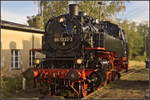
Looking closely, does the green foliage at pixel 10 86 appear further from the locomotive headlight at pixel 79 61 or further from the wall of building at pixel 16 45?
the locomotive headlight at pixel 79 61

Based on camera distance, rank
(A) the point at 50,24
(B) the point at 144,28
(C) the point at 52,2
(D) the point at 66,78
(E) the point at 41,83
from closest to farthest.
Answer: (D) the point at 66,78
(E) the point at 41,83
(A) the point at 50,24
(C) the point at 52,2
(B) the point at 144,28

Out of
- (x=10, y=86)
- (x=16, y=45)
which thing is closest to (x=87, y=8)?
(x=16, y=45)

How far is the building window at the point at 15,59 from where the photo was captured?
17297 millimetres

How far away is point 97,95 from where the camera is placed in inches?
411

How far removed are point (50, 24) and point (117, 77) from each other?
6.04 meters

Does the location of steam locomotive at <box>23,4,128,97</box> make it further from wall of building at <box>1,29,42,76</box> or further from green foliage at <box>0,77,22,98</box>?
wall of building at <box>1,29,42,76</box>

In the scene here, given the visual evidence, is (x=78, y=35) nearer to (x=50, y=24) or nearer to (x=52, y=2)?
(x=50, y=24)

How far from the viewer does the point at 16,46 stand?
1755 centimetres

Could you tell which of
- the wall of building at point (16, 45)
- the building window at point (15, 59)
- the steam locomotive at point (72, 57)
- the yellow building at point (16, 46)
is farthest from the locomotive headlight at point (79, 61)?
the building window at point (15, 59)

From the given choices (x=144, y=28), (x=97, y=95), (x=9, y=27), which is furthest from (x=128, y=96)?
(x=144, y=28)

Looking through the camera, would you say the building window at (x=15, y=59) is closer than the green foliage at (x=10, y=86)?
No

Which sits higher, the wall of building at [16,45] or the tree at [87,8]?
the tree at [87,8]

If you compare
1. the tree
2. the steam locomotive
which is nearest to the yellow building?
the steam locomotive

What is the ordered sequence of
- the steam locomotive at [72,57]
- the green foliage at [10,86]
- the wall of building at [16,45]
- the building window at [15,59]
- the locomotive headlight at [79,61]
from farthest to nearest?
the building window at [15,59] < the wall of building at [16,45] < the green foliage at [10,86] < the steam locomotive at [72,57] < the locomotive headlight at [79,61]
